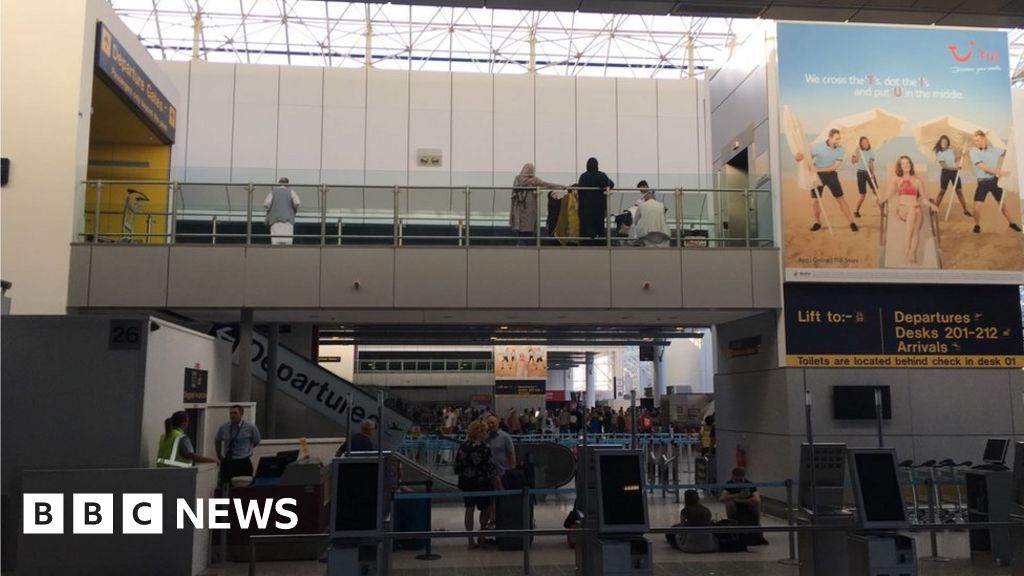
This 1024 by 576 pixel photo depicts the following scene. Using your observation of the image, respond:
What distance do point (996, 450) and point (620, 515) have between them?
26.9 feet

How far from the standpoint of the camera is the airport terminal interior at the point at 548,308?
8.59 m

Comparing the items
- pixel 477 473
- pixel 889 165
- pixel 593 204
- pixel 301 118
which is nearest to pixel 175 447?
pixel 477 473

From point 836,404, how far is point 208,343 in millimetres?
9475

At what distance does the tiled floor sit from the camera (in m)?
9.12

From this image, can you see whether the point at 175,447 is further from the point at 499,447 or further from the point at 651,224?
the point at 651,224

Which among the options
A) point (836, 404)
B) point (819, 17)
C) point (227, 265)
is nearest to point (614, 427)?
point (836, 404)

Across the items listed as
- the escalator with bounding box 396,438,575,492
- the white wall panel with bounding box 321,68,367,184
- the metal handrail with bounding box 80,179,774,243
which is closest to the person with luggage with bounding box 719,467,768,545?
the escalator with bounding box 396,438,575,492

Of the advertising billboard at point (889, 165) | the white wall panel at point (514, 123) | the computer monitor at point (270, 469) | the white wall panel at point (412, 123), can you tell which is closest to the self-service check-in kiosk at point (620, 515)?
the computer monitor at point (270, 469)

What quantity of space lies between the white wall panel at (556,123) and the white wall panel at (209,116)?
10.8 meters

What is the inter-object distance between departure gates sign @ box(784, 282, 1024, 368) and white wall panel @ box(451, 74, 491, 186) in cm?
1734

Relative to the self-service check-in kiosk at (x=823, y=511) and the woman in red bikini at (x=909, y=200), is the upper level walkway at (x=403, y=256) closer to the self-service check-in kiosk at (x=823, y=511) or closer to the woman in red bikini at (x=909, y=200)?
the woman in red bikini at (x=909, y=200)

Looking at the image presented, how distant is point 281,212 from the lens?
1362 centimetres

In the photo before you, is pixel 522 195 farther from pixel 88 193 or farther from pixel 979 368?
pixel 979 368

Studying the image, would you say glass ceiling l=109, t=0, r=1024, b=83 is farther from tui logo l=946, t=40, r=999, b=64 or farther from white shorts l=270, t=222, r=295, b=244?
white shorts l=270, t=222, r=295, b=244
